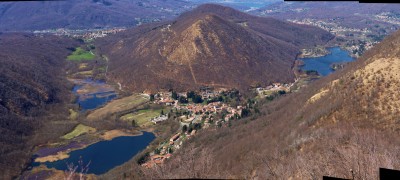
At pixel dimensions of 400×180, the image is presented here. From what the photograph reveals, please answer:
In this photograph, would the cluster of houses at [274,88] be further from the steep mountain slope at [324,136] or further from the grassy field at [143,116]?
the steep mountain slope at [324,136]

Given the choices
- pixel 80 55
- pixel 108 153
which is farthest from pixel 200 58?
pixel 80 55

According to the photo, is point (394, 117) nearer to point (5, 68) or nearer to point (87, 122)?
point (87, 122)

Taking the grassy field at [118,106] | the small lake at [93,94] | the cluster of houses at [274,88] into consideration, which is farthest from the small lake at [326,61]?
the small lake at [93,94]

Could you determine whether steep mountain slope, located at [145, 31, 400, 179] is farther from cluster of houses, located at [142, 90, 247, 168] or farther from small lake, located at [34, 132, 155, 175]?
small lake, located at [34, 132, 155, 175]

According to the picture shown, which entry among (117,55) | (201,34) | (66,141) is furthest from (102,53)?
(66,141)

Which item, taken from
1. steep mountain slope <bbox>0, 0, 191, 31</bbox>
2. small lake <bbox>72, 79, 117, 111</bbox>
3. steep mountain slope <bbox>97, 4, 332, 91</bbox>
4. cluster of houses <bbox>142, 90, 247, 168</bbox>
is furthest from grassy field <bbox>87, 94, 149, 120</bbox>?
steep mountain slope <bbox>0, 0, 191, 31</bbox>

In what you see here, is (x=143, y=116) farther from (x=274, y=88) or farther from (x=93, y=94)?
(x=274, y=88)
